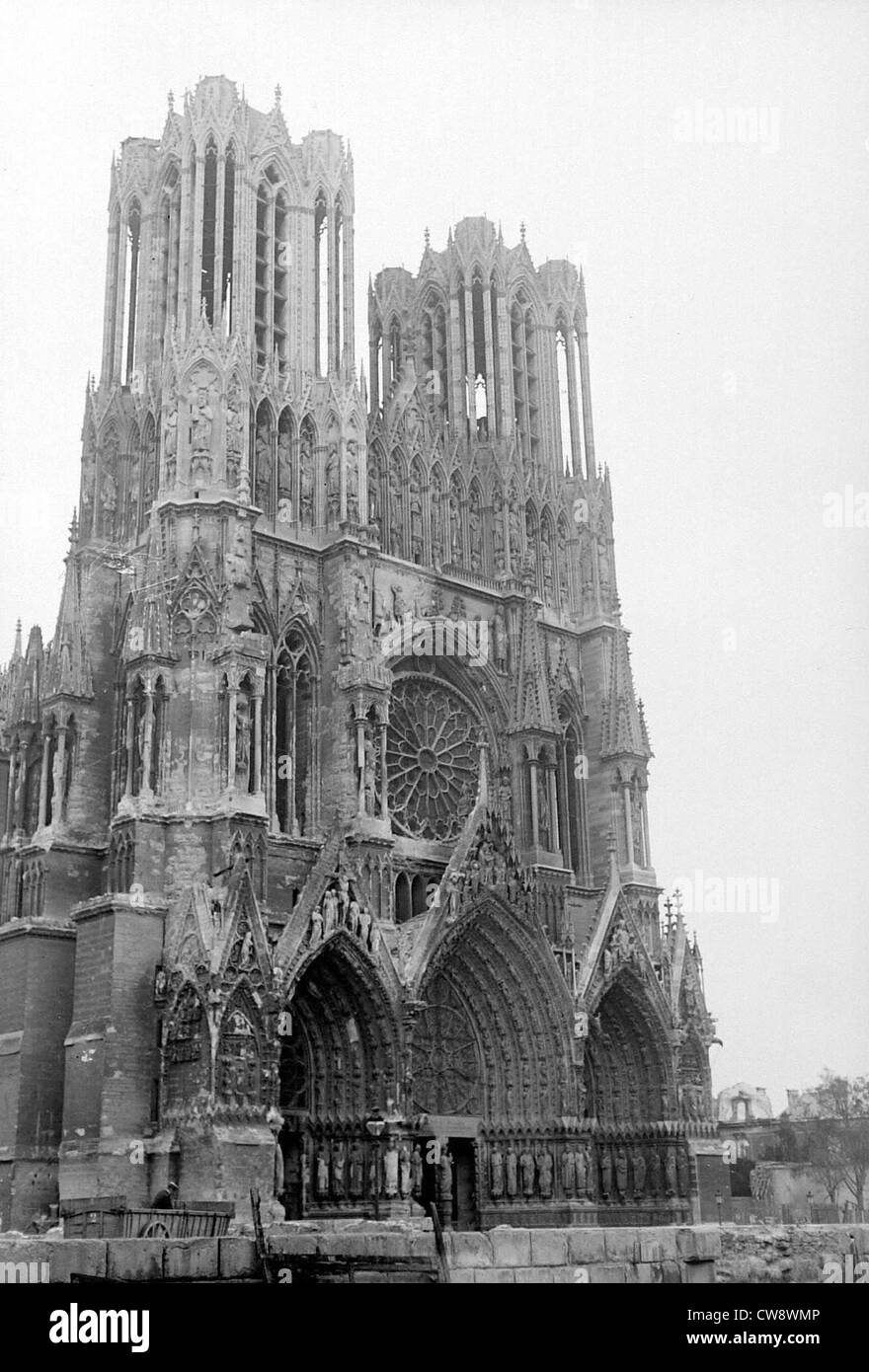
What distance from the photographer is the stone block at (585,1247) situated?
2041 cm

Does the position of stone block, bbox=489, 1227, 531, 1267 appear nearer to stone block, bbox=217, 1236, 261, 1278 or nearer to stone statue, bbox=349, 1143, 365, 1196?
stone block, bbox=217, 1236, 261, 1278

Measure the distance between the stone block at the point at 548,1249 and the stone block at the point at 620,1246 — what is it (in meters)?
0.68

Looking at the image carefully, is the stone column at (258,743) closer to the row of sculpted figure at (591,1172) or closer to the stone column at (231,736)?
the stone column at (231,736)

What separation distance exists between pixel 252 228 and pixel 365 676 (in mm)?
11913

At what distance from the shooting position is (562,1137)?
3494cm

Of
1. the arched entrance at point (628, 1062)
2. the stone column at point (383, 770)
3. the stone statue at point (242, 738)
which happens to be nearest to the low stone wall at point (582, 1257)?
the stone statue at point (242, 738)

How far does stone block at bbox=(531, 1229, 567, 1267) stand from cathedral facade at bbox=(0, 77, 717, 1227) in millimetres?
10052

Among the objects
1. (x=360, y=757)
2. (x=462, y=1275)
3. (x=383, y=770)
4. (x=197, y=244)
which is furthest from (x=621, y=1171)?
(x=197, y=244)

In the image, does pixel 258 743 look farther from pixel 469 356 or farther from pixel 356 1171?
pixel 469 356

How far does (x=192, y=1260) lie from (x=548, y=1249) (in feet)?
14.9

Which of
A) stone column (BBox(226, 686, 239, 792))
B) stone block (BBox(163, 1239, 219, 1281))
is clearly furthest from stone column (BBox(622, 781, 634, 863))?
stone block (BBox(163, 1239, 219, 1281))

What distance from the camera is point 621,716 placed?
41.7 m
